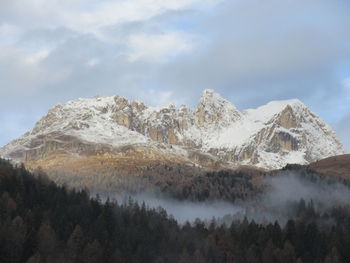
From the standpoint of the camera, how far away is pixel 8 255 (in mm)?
178125

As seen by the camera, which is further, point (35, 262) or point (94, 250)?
point (94, 250)

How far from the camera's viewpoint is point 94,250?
192875mm

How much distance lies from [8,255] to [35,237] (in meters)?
13.8

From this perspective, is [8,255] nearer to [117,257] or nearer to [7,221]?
[7,221]

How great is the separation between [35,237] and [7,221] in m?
10.0

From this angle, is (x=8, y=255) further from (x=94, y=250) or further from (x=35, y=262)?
(x=94, y=250)

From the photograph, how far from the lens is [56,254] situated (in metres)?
184

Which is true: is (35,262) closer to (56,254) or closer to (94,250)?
(56,254)

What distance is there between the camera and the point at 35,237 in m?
191

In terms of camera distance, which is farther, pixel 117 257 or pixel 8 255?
pixel 117 257

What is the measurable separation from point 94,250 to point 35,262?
2721 cm

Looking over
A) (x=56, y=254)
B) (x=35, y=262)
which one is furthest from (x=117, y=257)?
(x=35, y=262)

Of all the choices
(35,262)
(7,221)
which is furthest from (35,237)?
(35,262)

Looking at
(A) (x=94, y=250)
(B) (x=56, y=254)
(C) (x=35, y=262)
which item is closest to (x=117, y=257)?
(A) (x=94, y=250)
